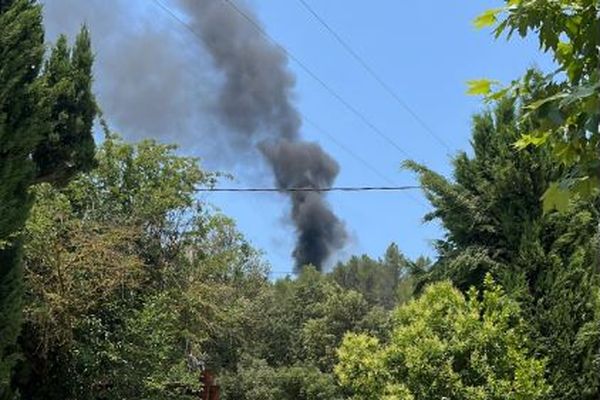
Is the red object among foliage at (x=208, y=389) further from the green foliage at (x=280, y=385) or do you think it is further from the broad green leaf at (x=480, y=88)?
the broad green leaf at (x=480, y=88)

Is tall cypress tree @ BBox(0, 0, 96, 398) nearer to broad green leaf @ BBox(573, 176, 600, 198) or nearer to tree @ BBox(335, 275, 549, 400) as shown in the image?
tree @ BBox(335, 275, 549, 400)

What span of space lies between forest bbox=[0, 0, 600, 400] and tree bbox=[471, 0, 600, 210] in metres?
3.03

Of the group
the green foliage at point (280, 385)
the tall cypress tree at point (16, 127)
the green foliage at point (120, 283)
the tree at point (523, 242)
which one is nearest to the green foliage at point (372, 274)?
the green foliage at point (280, 385)

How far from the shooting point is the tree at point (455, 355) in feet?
34.5

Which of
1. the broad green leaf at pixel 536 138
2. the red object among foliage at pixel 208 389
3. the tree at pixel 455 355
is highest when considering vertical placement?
the red object among foliage at pixel 208 389

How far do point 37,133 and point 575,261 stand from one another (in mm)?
7924

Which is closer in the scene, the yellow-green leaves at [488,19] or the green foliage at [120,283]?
the yellow-green leaves at [488,19]

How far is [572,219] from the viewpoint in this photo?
486 inches

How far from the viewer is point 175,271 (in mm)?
17984

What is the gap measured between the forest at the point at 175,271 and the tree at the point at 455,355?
26 mm

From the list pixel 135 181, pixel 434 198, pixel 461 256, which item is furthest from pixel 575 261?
pixel 135 181

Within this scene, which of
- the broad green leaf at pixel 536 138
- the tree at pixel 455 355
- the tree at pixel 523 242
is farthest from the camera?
the tree at pixel 523 242

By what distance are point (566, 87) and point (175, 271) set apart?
50.8 feet

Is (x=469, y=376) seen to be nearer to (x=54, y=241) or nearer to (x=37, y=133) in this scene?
(x=37, y=133)
